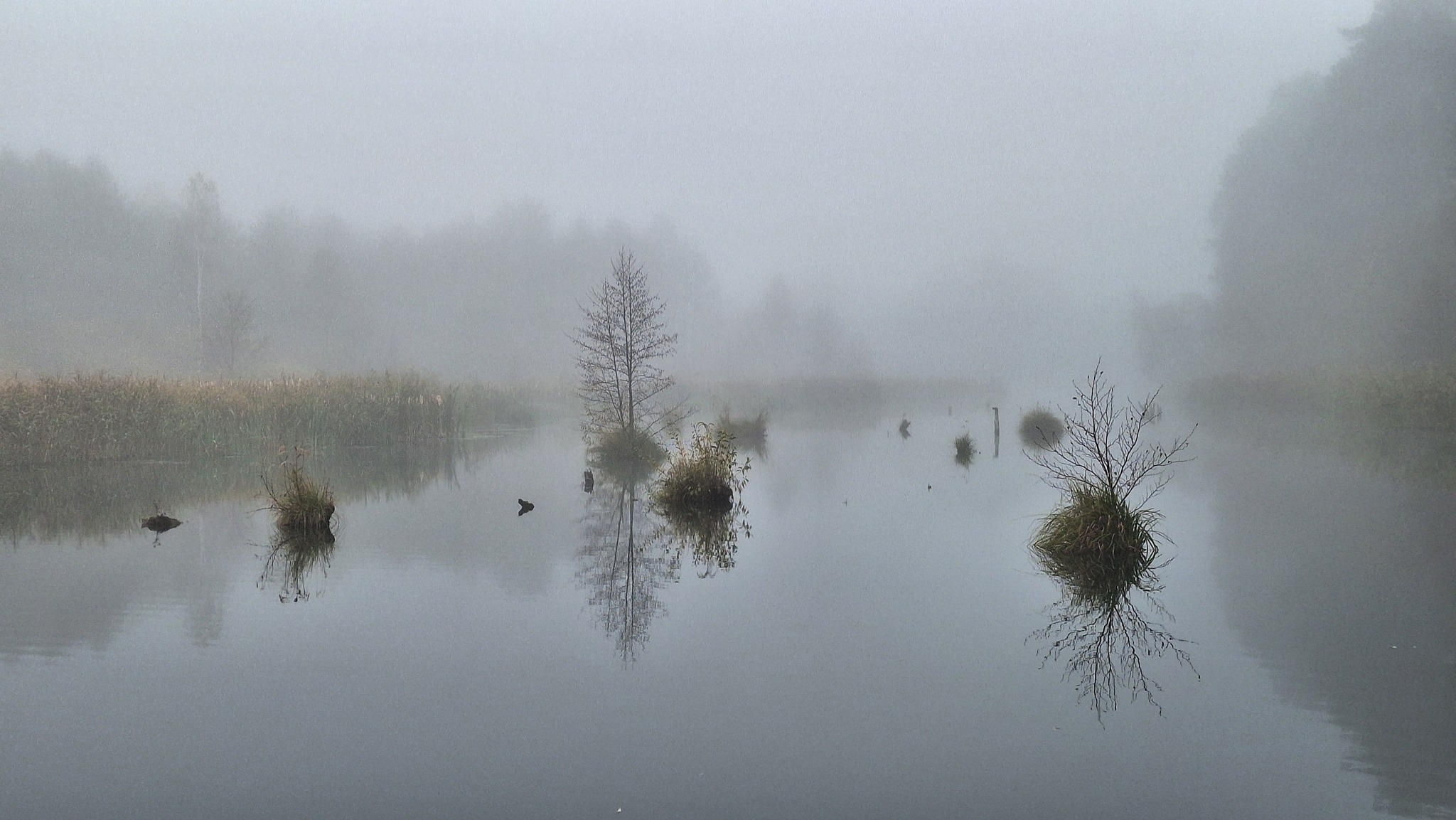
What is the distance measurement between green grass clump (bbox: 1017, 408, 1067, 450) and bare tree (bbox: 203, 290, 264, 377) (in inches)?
1548

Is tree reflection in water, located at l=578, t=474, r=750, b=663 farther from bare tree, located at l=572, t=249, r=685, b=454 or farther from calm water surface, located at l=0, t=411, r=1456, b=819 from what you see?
bare tree, located at l=572, t=249, r=685, b=454

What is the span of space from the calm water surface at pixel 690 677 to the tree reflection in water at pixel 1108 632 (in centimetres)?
14

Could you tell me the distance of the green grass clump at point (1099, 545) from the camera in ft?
31.2

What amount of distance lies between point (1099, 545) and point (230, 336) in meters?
50.4

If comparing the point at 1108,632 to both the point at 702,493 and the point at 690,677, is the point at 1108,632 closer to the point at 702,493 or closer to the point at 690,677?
the point at 690,677

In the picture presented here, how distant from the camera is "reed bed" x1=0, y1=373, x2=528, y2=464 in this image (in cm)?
1878

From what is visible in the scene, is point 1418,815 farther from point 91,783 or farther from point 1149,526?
point 1149,526

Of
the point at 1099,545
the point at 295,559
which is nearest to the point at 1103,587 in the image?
the point at 1099,545

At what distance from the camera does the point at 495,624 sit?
24.9 ft

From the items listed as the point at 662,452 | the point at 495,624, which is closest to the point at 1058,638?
the point at 495,624

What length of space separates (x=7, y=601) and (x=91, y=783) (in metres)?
5.01

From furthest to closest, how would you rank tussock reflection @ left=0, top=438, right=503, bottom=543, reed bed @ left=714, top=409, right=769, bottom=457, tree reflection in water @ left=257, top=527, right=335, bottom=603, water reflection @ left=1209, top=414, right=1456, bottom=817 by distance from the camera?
reed bed @ left=714, top=409, right=769, bottom=457, tussock reflection @ left=0, top=438, right=503, bottom=543, tree reflection in water @ left=257, top=527, right=335, bottom=603, water reflection @ left=1209, top=414, right=1456, bottom=817

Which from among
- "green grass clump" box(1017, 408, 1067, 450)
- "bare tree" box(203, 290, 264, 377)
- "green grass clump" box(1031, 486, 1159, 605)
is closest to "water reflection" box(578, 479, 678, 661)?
"green grass clump" box(1031, 486, 1159, 605)

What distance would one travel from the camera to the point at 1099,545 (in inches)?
391
